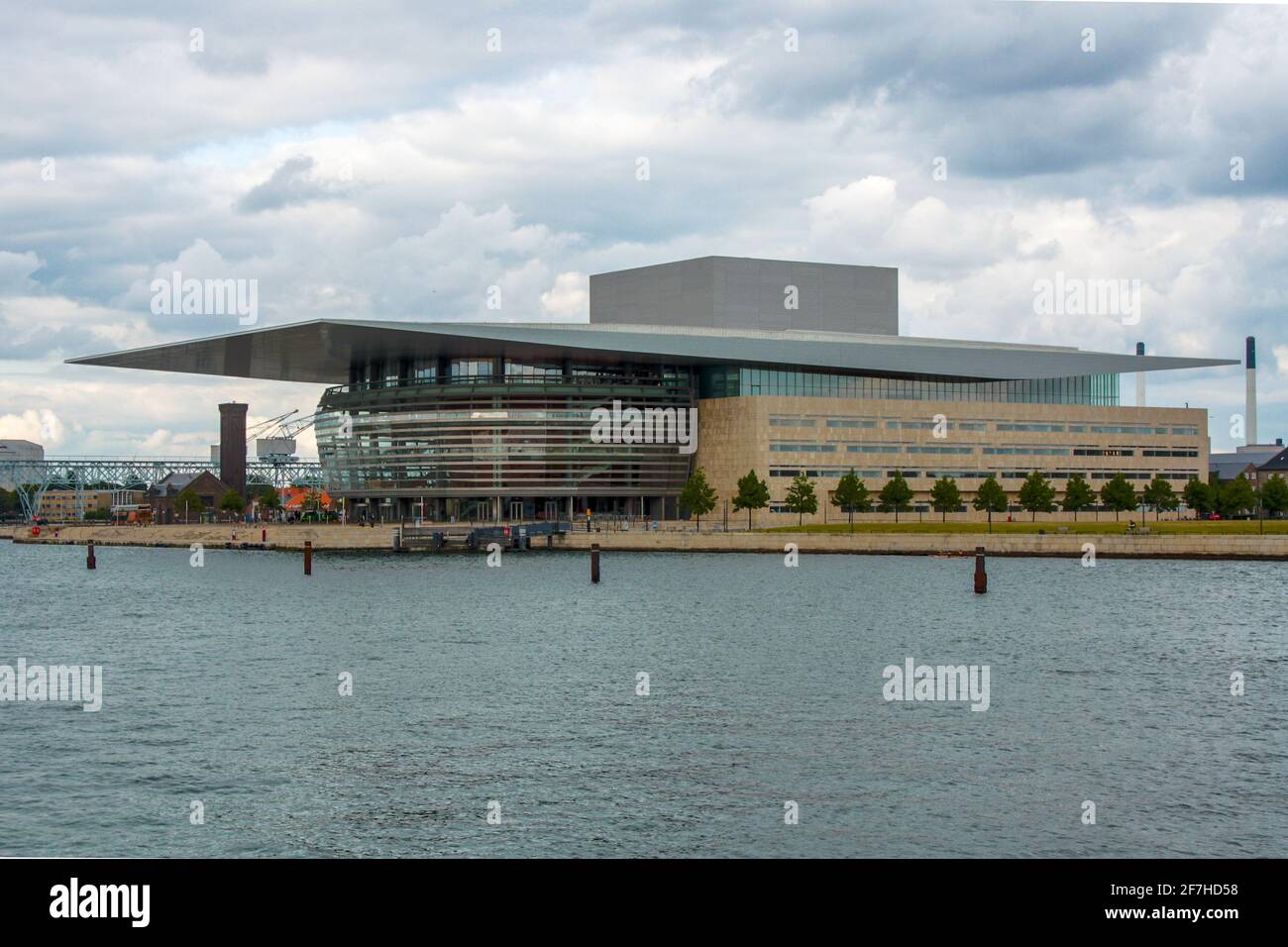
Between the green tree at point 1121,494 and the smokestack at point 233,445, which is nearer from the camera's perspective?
the green tree at point 1121,494

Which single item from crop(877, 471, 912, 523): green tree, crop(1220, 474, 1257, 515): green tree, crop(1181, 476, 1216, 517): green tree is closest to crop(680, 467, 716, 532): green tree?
crop(877, 471, 912, 523): green tree

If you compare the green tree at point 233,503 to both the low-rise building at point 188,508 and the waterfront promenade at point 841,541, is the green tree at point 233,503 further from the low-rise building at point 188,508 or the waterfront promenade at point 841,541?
the waterfront promenade at point 841,541

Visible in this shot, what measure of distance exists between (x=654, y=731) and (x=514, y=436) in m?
71.7

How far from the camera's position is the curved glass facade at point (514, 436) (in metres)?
91.5

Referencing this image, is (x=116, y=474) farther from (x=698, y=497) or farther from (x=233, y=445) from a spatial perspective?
(x=698, y=497)

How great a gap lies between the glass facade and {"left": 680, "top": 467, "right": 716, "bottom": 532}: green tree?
27.6ft

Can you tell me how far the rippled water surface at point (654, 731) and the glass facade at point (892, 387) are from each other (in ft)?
162

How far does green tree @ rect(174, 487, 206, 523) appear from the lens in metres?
134

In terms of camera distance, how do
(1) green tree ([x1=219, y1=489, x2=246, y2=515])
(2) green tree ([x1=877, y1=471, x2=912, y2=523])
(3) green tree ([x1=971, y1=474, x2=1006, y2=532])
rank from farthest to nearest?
(1) green tree ([x1=219, y1=489, x2=246, y2=515]), (2) green tree ([x1=877, y1=471, x2=912, y2=523]), (3) green tree ([x1=971, y1=474, x2=1006, y2=532])

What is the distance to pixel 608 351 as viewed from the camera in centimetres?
8569

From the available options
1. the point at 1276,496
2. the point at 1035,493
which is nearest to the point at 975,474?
the point at 1035,493

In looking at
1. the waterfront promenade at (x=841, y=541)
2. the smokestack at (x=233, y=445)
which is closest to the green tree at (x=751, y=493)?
the waterfront promenade at (x=841, y=541)

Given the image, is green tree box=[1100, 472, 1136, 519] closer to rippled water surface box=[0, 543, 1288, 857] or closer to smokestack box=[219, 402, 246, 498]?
rippled water surface box=[0, 543, 1288, 857]
